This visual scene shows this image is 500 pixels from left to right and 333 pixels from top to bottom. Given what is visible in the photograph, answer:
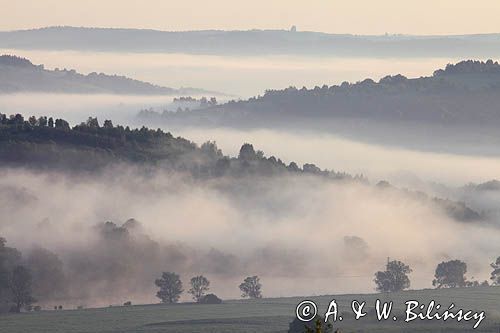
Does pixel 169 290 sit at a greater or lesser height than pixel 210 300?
greater

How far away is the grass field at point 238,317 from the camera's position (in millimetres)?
130125

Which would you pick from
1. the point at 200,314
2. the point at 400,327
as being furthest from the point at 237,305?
the point at 400,327

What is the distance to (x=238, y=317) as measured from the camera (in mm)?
149500

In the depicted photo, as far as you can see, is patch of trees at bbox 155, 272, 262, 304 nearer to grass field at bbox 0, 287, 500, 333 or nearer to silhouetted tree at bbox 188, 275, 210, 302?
silhouetted tree at bbox 188, 275, 210, 302

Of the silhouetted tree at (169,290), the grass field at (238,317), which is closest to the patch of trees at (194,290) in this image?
the silhouetted tree at (169,290)

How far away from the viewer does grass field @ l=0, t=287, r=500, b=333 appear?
427ft

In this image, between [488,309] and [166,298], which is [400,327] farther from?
[166,298]

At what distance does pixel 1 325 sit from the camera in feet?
484

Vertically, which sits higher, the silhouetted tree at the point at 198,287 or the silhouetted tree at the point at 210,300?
the silhouetted tree at the point at 198,287

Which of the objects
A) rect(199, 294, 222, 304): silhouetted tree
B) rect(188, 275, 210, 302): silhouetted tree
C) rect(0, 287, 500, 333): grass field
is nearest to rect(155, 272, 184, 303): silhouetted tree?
rect(188, 275, 210, 302): silhouetted tree

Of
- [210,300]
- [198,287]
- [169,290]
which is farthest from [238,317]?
[198,287]

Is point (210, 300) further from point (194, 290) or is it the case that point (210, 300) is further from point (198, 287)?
point (194, 290)

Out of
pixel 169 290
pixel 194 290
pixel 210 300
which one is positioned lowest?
pixel 210 300

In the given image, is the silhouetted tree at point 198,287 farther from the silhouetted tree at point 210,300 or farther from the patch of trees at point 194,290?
the silhouetted tree at point 210,300
